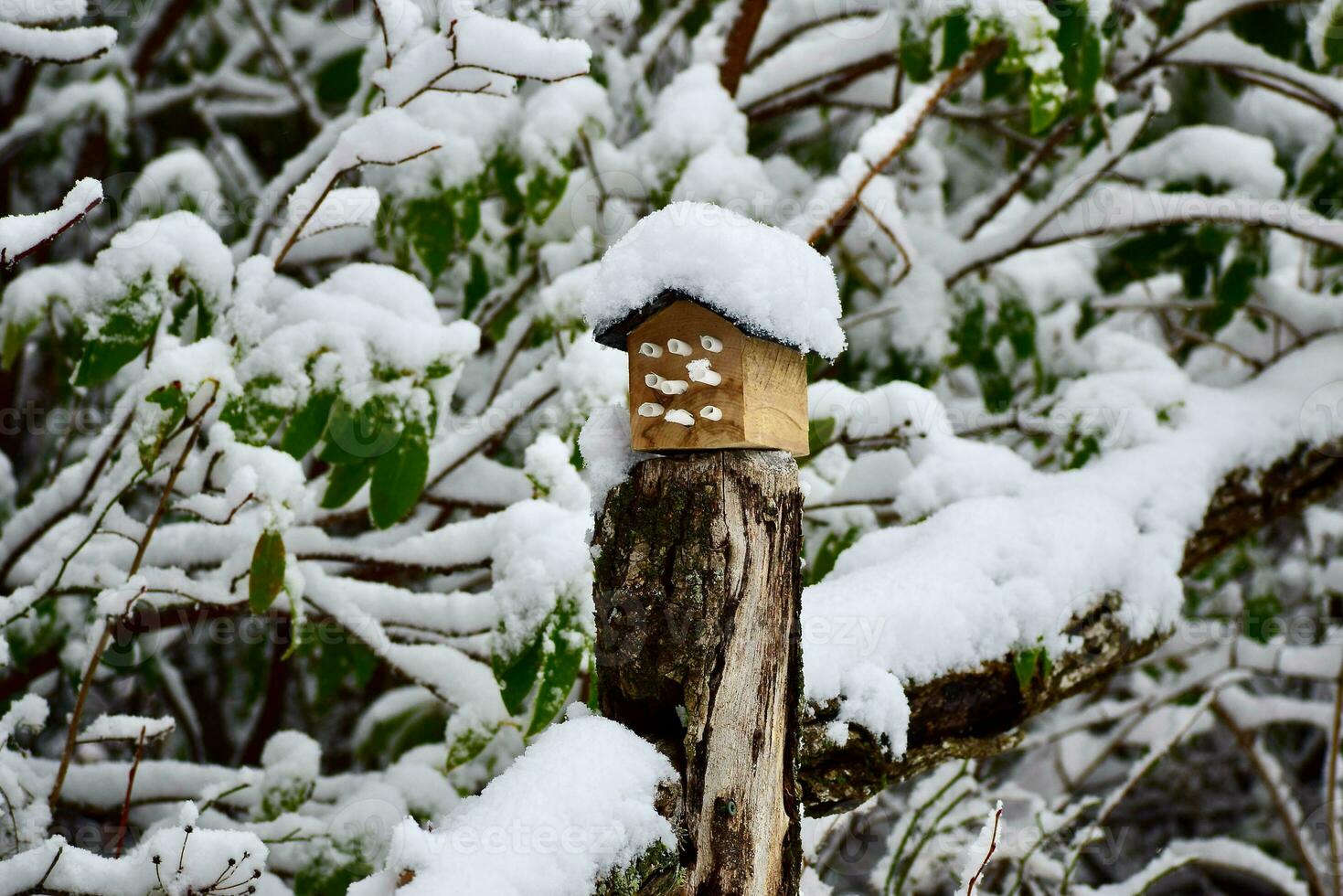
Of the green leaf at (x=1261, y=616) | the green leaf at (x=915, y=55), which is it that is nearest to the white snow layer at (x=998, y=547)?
the green leaf at (x=915, y=55)

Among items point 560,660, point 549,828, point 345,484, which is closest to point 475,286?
point 345,484

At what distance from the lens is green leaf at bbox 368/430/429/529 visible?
1249 mm

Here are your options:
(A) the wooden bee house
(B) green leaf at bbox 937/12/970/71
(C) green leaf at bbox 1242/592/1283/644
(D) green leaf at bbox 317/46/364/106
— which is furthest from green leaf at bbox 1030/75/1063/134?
(C) green leaf at bbox 1242/592/1283/644

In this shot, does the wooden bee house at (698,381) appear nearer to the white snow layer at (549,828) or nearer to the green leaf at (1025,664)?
the white snow layer at (549,828)

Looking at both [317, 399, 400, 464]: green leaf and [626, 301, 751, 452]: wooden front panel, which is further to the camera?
[317, 399, 400, 464]: green leaf

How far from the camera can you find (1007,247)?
2041 mm

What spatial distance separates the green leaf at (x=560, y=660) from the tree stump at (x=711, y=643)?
27 cm

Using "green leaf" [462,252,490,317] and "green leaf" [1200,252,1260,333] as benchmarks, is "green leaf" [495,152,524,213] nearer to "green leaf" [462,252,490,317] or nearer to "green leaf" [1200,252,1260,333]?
"green leaf" [462,252,490,317]

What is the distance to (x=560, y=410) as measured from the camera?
1.49 meters

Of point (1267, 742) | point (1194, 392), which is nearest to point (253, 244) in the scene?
point (1194, 392)

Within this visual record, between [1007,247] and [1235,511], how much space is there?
641 mm

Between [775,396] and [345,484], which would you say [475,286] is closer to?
[345,484]

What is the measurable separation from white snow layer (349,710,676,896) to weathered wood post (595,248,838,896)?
49 millimetres

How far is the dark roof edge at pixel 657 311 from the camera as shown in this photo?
893mm
